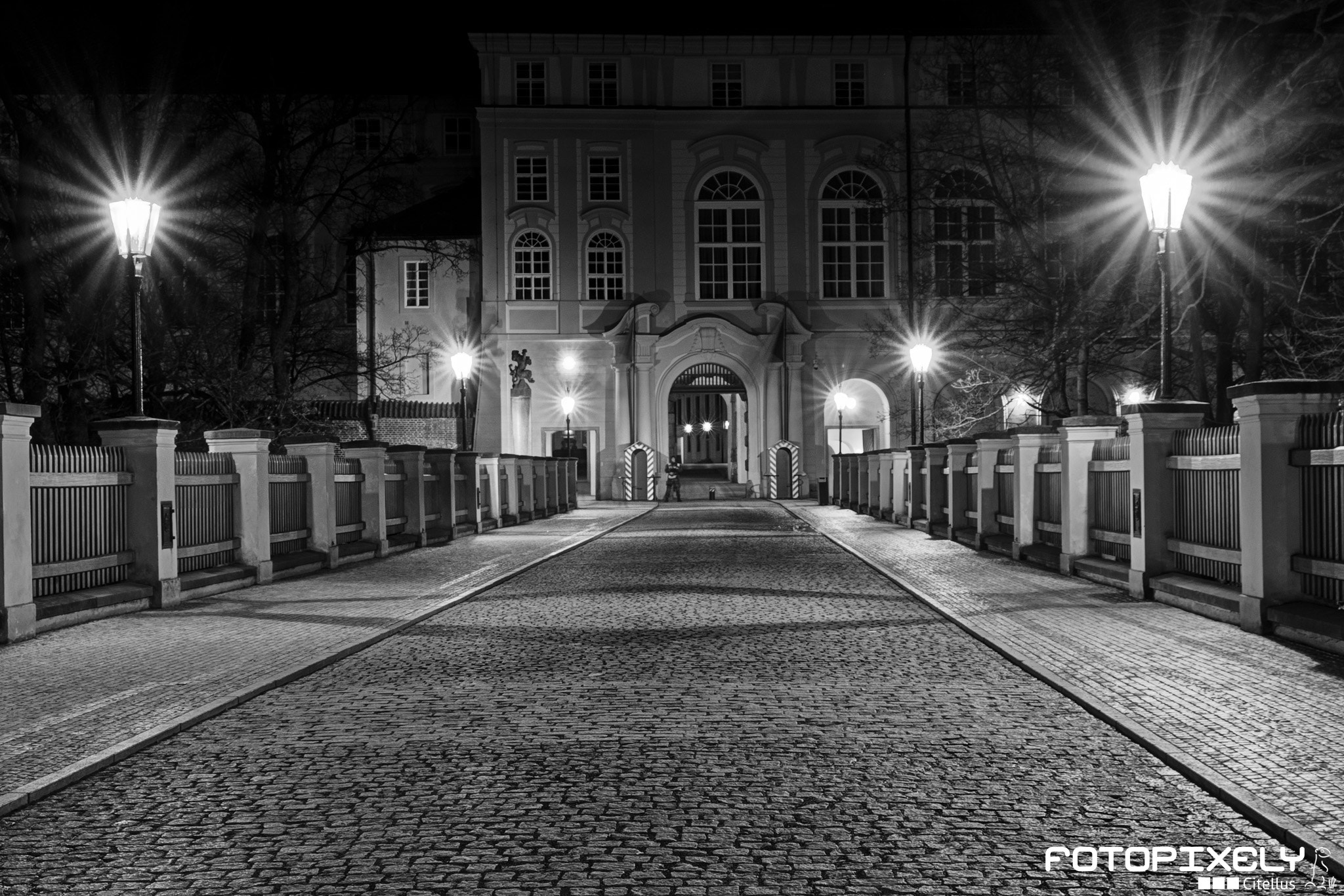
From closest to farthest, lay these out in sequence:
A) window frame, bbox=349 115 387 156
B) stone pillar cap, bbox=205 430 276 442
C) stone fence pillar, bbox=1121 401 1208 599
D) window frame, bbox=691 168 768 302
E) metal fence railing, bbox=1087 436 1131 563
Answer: stone fence pillar, bbox=1121 401 1208 599 < metal fence railing, bbox=1087 436 1131 563 < stone pillar cap, bbox=205 430 276 442 < window frame, bbox=691 168 768 302 < window frame, bbox=349 115 387 156

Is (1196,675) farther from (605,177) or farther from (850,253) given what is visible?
(605,177)

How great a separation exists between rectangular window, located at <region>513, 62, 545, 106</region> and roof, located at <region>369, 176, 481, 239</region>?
5375 millimetres

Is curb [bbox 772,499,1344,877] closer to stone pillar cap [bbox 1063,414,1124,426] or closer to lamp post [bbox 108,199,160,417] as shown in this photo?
stone pillar cap [bbox 1063,414,1124,426]

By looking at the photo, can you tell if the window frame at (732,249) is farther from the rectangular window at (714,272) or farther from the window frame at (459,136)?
the window frame at (459,136)

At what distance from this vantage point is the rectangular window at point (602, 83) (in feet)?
177

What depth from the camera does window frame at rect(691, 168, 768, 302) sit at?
53.9m

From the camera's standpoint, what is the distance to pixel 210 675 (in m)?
8.64

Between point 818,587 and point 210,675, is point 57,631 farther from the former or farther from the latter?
point 818,587

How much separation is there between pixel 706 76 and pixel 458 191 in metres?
12.3

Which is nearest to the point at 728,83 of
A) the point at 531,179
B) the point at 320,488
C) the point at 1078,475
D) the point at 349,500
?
the point at 531,179

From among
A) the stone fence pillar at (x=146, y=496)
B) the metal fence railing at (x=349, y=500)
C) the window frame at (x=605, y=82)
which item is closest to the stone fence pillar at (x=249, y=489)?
the stone fence pillar at (x=146, y=496)

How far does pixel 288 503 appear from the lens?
58.2 feet

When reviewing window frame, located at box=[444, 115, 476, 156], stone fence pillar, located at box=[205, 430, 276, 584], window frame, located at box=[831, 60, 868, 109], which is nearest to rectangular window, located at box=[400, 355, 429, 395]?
window frame, located at box=[444, 115, 476, 156]

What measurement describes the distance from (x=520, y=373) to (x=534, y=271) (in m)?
5.22
